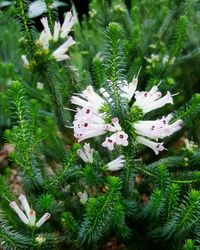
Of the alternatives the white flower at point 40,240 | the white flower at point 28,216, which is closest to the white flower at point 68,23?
the white flower at point 28,216

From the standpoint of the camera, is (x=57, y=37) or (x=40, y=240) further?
(x=57, y=37)

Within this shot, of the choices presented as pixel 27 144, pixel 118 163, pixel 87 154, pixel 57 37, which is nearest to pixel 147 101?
pixel 118 163

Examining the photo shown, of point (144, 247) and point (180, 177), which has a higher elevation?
point (180, 177)

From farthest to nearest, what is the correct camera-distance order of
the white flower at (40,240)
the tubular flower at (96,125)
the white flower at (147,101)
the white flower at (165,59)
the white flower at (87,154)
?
the white flower at (165,59), the white flower at (87,154), the white flower at (40,240), the white flower at (147,101), the tubular flower at (96,125)

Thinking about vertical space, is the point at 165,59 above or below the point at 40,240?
above

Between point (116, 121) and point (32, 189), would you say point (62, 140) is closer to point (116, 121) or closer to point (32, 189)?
point (32, 189)

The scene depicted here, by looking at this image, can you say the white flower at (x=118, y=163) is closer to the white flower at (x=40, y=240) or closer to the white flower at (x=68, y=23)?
the white flower at (x=40, y=240)

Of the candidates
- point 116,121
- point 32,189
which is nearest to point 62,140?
point 32,189

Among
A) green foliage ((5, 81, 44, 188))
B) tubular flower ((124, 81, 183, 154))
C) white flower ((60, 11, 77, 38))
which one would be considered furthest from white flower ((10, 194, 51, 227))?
white flower ((60, 11, 77, 38))

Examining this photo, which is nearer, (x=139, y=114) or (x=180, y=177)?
(x=139, y=114)

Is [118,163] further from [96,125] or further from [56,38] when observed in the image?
[56,38]

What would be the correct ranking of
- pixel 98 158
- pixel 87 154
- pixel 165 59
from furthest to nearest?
pixel 165 59 → pixel 98 158 → pixel 87 154
